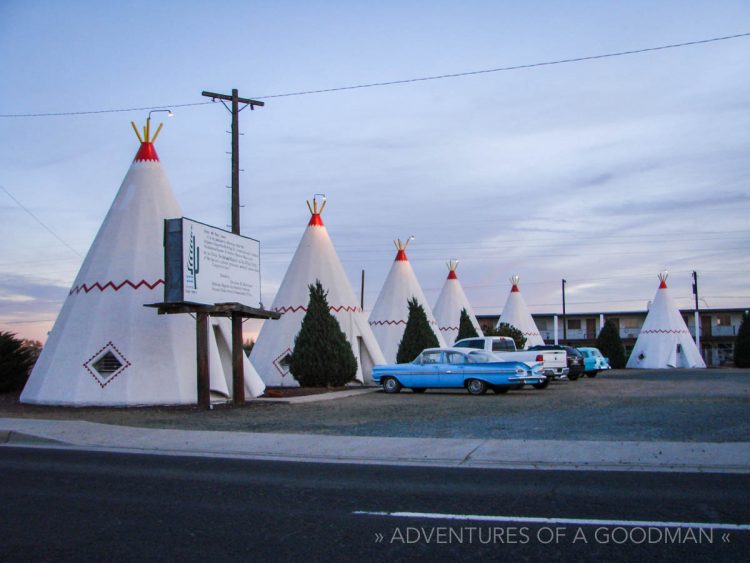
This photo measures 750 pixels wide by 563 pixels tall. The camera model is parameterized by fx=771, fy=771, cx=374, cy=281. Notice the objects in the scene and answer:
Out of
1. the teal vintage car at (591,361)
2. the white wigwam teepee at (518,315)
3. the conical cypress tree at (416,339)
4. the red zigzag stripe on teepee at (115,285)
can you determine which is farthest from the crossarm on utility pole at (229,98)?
the white wigwam teepee at (518,315)

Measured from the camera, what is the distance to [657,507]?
20.9ft

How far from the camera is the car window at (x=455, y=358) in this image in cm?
2116

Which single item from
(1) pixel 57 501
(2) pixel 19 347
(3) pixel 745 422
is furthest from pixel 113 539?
(2) pixel 19 347

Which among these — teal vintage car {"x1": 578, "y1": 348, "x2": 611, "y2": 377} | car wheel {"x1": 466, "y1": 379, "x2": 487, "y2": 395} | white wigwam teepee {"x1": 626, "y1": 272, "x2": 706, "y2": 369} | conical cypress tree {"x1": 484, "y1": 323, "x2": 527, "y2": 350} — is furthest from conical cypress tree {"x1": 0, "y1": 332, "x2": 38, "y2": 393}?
white wigwam teepee {"x1": 626, "y1": 272, "x2": 706, "y2": 369}

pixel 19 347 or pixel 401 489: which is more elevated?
pixel 19 347

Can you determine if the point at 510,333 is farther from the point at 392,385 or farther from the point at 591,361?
the point at 392,385

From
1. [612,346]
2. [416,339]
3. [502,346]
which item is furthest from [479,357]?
[612,346]

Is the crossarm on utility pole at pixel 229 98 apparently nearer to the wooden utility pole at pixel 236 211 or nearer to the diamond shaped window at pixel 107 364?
the wooden utility pole at pixel 236 211

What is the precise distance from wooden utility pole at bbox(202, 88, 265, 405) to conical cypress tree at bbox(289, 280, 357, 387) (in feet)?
16.5

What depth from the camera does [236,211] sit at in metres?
19.4

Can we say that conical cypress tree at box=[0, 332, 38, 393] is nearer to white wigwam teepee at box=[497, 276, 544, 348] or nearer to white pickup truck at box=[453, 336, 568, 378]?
white pickup truck at box=[453, 336, 568, 378]

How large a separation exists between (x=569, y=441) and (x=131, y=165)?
13.4 meters

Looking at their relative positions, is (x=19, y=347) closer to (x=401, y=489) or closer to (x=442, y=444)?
(x=442, y=444)

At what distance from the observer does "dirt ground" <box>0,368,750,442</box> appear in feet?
38.2
